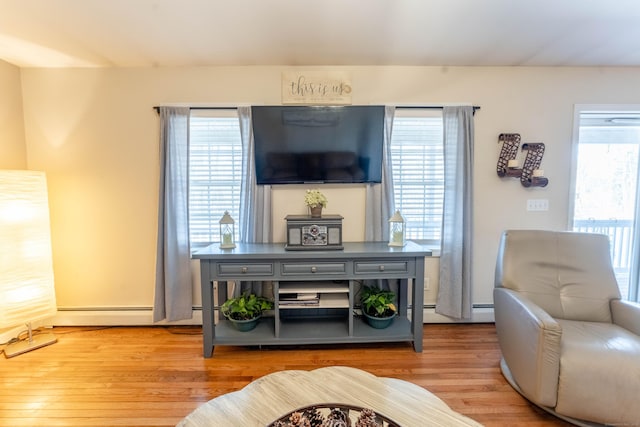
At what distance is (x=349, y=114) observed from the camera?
2.61 meters

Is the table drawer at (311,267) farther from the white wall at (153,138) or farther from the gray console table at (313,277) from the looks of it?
the white wall at (153,138)

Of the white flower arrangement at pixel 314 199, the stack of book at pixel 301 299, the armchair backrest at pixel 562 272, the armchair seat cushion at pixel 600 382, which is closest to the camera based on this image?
the armchair seat cushion at pixel 600 382

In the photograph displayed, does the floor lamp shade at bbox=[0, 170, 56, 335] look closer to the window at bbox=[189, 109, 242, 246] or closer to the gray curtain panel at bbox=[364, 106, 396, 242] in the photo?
the window at bbox=[189, 109, 242, 246]

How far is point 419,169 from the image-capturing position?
284 centimetres

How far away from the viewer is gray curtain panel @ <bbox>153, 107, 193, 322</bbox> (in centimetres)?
267

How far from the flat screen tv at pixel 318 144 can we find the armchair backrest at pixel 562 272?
4.12 feet

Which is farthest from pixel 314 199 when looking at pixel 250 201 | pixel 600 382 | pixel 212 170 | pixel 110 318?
pixel 110 318

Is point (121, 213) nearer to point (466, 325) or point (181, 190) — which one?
point (181, 190)

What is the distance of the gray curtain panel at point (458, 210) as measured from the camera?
2711mm

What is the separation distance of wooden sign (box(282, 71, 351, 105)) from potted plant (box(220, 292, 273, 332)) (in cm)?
185

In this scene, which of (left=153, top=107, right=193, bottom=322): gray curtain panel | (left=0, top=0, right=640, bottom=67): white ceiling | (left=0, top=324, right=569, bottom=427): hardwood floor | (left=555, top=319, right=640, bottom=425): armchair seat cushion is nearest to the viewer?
(left=555, top=319, right=640, bottom=425): armchair seat cushion

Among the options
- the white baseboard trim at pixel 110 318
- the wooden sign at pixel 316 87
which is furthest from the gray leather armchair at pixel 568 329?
the white baseboard trim at pixel 110 318

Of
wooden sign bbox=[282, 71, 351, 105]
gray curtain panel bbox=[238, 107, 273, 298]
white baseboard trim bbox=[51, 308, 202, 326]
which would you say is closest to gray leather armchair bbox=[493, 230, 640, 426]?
wooden sign bbox=[282, 71, 351, 105]

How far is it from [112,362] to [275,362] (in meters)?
1.29
